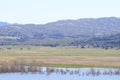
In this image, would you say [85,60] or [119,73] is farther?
[85,60]

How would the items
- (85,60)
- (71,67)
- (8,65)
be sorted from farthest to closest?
(85,60) → (71,67) → (8,65)

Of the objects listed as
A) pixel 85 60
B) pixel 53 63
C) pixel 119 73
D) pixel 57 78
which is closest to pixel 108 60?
pixel 85 60

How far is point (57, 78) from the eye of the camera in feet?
232

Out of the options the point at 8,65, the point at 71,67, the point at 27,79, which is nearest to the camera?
the point at 27,79

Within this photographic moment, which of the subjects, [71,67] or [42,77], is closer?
[42,77]

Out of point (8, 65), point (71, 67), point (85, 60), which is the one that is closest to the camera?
point (8, 65)

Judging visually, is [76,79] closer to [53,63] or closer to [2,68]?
[2,68]

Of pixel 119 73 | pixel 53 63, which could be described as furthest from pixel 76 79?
pixel 53 63

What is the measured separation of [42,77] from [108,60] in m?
33.5

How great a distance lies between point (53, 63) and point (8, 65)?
15339mm

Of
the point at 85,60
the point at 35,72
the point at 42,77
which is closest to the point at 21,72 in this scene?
the point at 35,72

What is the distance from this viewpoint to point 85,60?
103m

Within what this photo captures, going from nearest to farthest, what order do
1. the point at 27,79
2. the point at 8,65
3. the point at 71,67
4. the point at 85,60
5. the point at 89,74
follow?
the point at 27,79 → the point at 89,74 → the point at 8,65 → the point at 71,67 → the point at 85,60

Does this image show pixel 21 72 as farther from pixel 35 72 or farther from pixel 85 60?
pixel 85 60
